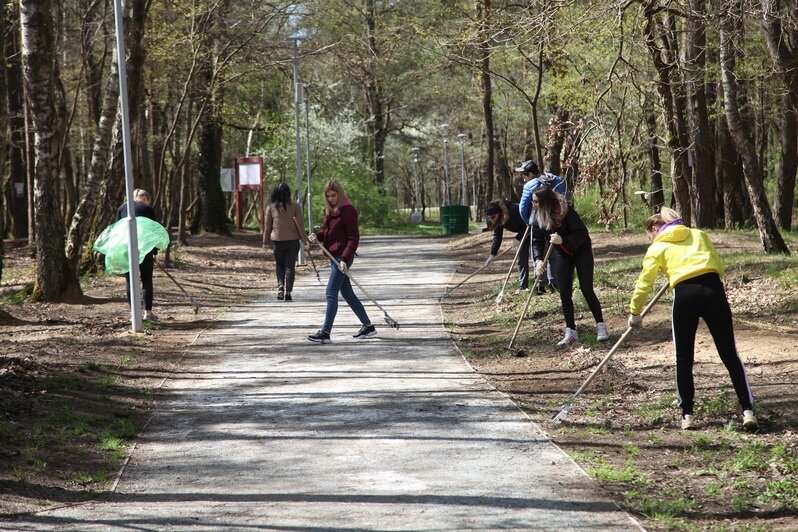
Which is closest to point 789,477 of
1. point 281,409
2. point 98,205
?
point 281,409

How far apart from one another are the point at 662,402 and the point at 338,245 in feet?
17.4

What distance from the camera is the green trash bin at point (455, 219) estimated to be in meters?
41.2

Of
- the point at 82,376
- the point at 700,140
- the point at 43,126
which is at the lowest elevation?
the point at 82,376

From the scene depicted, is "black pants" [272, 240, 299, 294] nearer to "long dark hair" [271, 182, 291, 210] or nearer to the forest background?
"long dark hair" [271, 182, 291, 210]

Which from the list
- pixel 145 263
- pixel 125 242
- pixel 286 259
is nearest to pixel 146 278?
pixel 145 263

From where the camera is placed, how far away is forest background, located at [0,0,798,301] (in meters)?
15.8

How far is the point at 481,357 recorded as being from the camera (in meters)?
11.7

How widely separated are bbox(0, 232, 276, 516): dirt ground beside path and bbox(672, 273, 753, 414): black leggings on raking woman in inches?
157

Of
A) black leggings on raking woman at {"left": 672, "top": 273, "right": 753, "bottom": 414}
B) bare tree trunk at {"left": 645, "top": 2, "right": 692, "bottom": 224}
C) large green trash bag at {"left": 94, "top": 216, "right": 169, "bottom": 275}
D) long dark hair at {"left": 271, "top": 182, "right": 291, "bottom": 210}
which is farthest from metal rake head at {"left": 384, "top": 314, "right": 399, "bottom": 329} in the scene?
black leggings on raking woman at {"left": 672, "top": 273, "right": 753, "bottom": 414}

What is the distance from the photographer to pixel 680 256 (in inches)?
305

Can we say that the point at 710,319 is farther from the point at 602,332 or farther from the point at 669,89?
the point at 669,89

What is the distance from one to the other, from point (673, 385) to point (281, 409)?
10.7 feet

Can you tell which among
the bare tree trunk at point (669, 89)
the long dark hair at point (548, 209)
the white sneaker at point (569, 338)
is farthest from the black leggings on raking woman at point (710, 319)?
the bare tree trunk at point (669, 89)

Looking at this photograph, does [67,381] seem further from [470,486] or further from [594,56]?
[594,56]
